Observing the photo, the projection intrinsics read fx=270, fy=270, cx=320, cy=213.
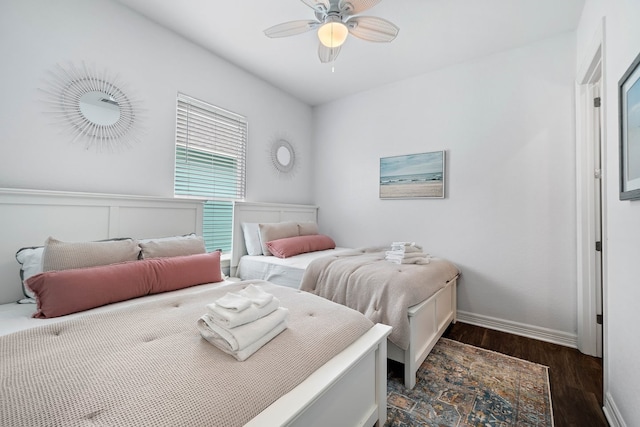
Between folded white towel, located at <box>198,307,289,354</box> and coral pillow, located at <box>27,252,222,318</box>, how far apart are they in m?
0.83

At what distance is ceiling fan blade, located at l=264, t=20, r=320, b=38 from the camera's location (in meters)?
1.93

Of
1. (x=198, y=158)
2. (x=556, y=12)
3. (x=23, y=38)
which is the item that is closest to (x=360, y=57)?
(x=556, y=12)

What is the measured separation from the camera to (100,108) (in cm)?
209

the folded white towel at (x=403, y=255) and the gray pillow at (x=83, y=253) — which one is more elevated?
the gray pillow at (x=83, y=253)

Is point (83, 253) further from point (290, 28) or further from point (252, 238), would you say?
point (290, 28)

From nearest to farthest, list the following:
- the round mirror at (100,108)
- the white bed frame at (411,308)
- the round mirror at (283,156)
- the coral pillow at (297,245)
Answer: the white bed frame at (411,308) → the round mirror at (100,108) → the coral pillow at (297,245) → the round mirror at (283,156)

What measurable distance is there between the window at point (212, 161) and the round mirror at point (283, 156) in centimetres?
48

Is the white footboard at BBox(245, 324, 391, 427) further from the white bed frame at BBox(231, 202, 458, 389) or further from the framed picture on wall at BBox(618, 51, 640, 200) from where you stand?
the framed picture on wall at BBox(618, 51, 640, 200)

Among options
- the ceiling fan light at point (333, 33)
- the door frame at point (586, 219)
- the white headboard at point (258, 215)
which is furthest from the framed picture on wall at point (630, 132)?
the white headboard at point (258, 215)

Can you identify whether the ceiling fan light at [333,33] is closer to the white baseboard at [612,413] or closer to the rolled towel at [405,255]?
the rolled towel at [405,255]

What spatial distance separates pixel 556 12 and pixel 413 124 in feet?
4.72

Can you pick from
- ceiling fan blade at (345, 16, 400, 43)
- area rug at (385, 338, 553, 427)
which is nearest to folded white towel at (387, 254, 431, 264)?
area rug at (385, 338, 553, 427)

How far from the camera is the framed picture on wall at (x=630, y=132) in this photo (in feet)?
3.91

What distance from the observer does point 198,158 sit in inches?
111
